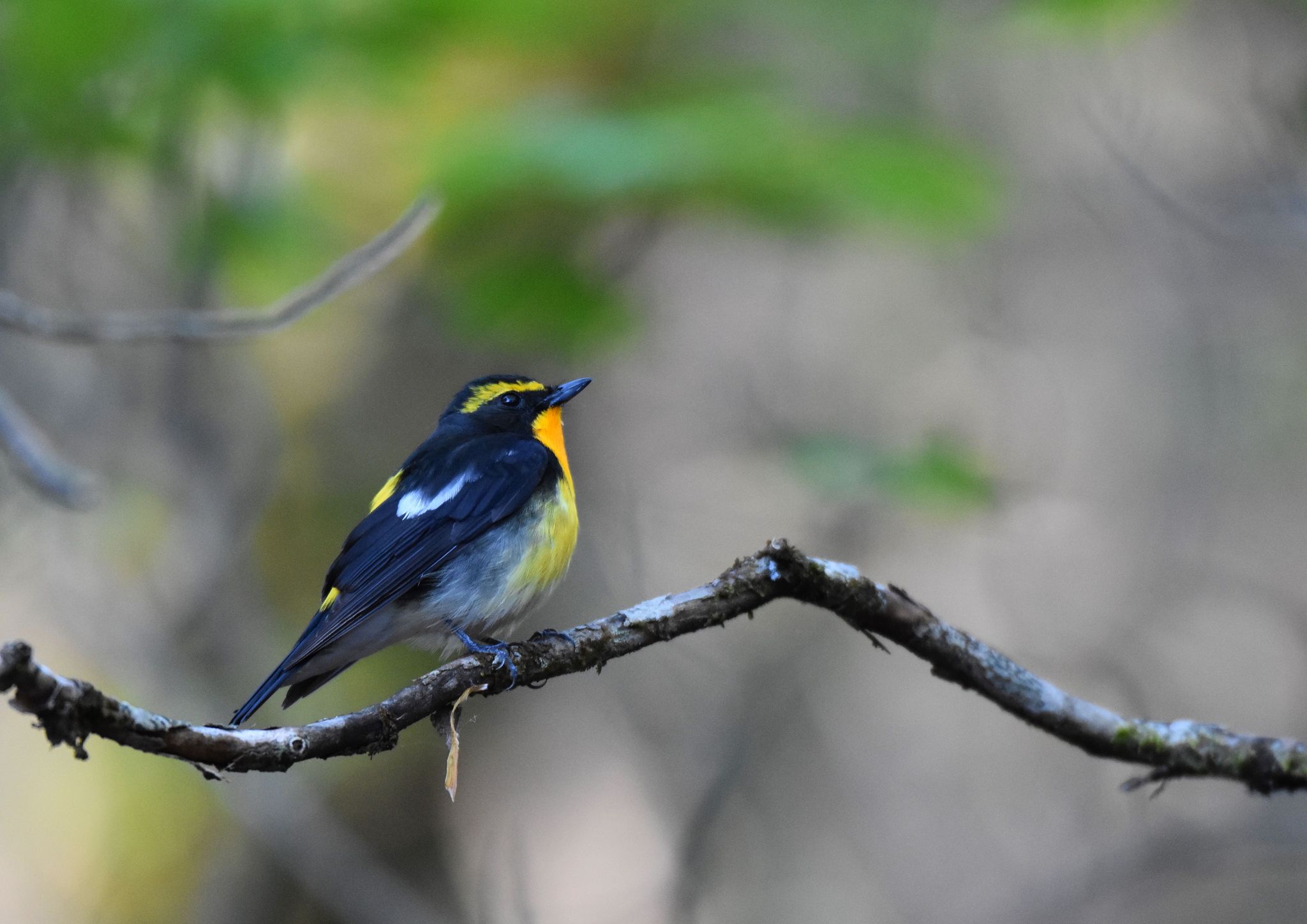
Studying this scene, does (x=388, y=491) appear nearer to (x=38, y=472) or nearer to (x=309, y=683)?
(x=309, y=683)

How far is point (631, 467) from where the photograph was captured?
294 inches

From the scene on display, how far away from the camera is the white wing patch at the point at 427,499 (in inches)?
150

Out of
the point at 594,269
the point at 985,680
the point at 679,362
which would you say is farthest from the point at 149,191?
the point at 985,680

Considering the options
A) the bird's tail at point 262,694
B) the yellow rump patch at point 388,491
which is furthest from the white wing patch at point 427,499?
the bird's tail at point 262,694

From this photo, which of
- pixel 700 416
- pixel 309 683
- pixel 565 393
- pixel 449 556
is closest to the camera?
pixel 309 683

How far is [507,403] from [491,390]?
10 cm

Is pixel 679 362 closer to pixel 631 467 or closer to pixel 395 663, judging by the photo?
pixel 631 467

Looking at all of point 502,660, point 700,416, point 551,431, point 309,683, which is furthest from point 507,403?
point 700,416

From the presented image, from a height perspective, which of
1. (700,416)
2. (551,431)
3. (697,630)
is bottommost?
(697,630)

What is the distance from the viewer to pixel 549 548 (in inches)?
148

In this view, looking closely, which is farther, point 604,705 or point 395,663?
point 604,705

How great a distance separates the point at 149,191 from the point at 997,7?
5.15 metres

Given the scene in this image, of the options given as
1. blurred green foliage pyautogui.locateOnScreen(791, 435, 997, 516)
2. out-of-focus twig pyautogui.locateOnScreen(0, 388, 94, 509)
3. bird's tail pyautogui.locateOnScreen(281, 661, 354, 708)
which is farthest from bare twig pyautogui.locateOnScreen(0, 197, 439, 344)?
Answer: blurred green foliage pyautogui.locateOnScreen(791, 435, 997, 516)

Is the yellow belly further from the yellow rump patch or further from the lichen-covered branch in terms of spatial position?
the lichen-covered branch
